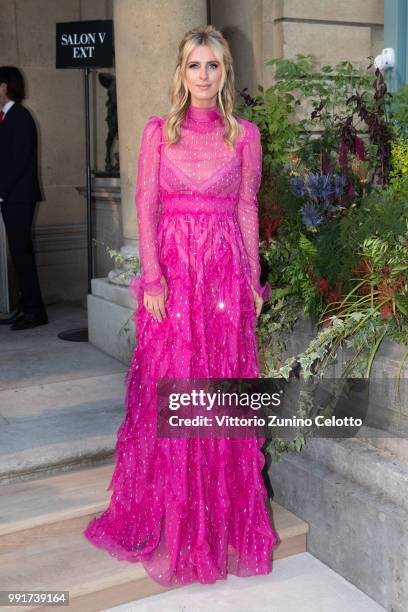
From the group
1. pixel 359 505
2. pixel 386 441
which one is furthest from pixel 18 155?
pixel 359 505

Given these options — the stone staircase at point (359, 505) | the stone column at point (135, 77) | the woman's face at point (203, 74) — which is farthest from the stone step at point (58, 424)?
the woman's face at point (203, 74)

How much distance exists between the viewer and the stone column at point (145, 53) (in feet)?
16.6

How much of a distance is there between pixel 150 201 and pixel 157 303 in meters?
0.40

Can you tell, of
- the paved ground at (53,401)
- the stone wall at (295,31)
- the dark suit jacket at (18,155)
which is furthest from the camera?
the dark suit jacket at (18,155)

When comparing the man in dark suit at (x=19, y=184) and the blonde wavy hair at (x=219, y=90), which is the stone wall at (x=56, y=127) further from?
the blonde wavy hair at (x=219, y=90)

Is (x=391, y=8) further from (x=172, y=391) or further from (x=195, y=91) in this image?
(x=172, y=391)

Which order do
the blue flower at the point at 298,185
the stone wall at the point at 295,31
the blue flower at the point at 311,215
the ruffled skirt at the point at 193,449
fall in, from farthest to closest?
the stone wall at the point at 295,31 < the blue flower at the point at 298,185 < the blue flower at the point at 311,215 < the ruffled skirt at the point at 193,449

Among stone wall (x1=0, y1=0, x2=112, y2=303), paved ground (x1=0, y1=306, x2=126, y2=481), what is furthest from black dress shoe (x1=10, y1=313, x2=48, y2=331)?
stone wall (x1=0, y1=0, x2=112, y2=303)

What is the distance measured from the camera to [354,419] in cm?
328

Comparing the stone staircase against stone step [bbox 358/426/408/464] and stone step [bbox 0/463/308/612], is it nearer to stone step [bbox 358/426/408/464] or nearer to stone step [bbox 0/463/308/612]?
stone step [bbox 358/426/408/464]

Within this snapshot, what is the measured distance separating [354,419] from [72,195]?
5.46 m

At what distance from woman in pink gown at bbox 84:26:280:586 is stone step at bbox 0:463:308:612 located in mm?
113

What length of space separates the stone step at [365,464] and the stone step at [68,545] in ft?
1.17

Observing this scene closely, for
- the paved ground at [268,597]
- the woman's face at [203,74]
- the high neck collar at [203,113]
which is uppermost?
the woman's face at [203,74]
